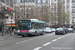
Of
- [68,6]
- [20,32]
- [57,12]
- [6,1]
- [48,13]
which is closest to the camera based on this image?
[20,32]

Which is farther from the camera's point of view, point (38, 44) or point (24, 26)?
point (24, 26)

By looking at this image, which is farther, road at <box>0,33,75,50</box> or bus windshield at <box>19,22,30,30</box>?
bus windshield at <box>19,22,30,30</box>

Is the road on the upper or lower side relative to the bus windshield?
lower

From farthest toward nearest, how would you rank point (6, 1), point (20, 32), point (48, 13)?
point (48, 13) < point (6, 1) < point (20, 32)

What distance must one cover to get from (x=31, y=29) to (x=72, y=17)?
209ft

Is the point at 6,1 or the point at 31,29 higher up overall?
the point at 6,1

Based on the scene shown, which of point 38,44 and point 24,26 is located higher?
point 24,26

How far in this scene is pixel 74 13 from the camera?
285ft

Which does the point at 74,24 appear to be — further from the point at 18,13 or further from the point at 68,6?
the point at 18,13

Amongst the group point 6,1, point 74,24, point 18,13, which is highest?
point 6,1

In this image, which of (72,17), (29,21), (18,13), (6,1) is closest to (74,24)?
(72,17)

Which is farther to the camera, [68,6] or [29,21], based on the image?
[68,6]

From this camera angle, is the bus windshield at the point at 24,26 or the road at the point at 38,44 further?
the bus windshield at the point at 24,26

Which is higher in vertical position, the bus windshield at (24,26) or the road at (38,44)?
the bus windshield at (24,26)
